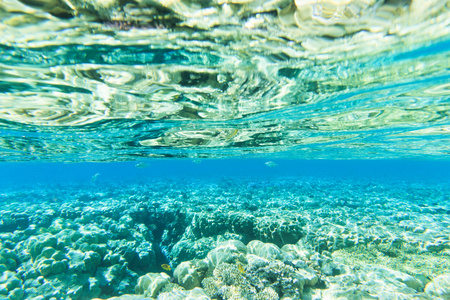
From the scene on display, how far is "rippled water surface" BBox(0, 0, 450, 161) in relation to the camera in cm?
369

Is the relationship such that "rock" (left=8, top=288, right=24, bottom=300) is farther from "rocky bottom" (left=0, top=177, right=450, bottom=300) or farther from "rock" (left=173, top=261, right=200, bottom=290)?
"rock" (left=173, top=261, right=200, bottom=290)

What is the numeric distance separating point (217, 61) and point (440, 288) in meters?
7.90

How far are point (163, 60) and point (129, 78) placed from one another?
142cm

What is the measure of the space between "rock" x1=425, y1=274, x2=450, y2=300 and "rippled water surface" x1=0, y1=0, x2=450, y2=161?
5.64 meters

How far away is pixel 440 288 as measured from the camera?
16.5 feet

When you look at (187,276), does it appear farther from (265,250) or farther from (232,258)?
(265,250)

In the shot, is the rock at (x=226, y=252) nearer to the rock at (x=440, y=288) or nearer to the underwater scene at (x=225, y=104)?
the underwater scene at (x=225, y=104)

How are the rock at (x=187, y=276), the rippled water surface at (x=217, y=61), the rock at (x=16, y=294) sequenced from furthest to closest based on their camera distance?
the rock at (x=187, y=276), the rock at (x=16, y=294), the rippled water surface at (x=217, y=61)

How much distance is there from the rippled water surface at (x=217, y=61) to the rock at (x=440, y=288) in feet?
18.5

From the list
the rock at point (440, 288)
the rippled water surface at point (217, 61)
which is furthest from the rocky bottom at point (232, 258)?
the rippled water surface at point (217, 61)

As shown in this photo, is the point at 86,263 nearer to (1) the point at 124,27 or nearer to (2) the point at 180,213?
(2) the point at 180,213

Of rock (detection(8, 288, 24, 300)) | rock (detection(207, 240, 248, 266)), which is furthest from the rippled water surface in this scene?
rock (detection(8, 288, 24, 300))

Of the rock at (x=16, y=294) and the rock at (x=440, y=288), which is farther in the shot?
the rock at (x=16, y=294)

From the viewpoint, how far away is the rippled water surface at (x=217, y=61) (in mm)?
3693
